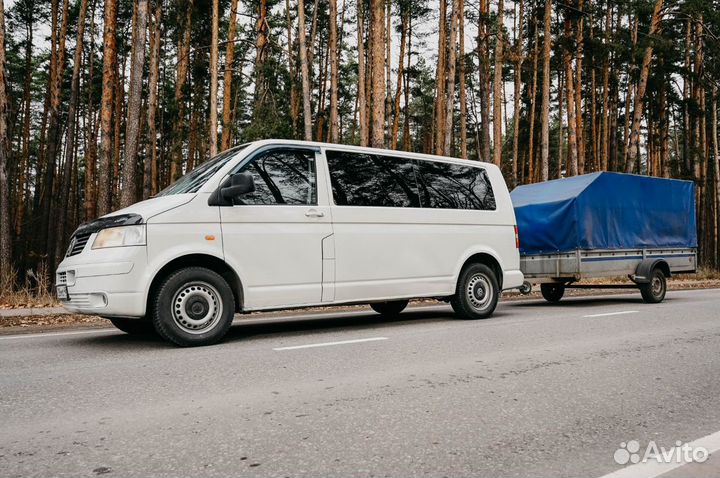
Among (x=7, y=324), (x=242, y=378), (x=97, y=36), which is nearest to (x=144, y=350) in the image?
(x=242, y=378)

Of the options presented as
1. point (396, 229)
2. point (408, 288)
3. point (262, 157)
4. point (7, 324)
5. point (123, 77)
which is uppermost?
point (123, 77)

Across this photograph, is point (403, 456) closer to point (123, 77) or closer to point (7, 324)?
point (7, 324)

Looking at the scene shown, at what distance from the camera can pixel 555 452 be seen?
289 centimetres

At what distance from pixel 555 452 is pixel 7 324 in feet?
29.0

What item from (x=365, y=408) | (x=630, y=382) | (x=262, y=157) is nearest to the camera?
(x=365, y=408)

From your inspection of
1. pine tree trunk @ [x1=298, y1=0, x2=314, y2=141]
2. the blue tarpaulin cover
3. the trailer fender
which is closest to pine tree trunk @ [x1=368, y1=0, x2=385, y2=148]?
the blue tarpaulin cover

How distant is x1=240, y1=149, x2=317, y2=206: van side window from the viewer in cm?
646

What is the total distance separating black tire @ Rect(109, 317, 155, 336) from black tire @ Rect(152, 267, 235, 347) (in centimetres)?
108

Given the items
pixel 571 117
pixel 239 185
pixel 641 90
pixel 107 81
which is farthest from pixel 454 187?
pixel 641 90

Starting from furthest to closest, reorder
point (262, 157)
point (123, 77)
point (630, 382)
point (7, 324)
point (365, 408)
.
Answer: point (123, 77) → point (7, 324) → point (262, 157) → point (630, 382) → point (365, 408)

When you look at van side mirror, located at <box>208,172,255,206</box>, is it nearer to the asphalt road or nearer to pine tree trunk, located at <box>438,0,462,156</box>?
the asphalt road

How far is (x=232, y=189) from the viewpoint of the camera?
5.98 metres

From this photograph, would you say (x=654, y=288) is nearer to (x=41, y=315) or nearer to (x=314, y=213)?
(x=314, y=213)

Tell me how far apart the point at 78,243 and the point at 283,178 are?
2.42 m
